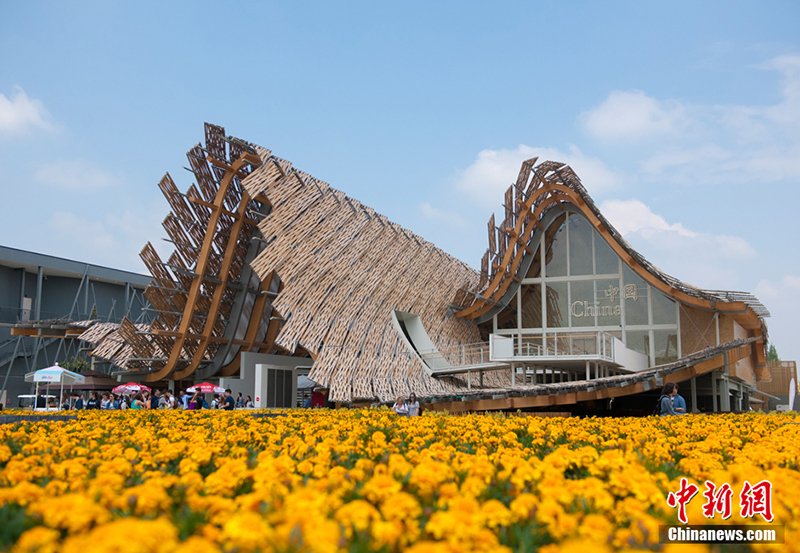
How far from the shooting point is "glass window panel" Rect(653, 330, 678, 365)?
72.2ft

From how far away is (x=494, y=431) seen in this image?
6.11 m

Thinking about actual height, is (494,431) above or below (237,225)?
below

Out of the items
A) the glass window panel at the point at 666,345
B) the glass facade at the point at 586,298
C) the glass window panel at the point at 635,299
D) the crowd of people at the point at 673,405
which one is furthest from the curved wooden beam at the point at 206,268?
the glass window panel at the point at 666,345

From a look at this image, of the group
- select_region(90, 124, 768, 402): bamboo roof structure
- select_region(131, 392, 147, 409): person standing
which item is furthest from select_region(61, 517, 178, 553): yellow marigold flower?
select_region(131, 392, 147, 409): person standing

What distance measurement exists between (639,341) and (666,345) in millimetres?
873

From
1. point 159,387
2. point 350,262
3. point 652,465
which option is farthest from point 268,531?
point 159,387

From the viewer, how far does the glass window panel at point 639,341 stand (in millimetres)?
22438

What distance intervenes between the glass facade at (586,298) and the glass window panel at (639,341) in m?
0.03

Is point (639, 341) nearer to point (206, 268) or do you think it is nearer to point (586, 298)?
point (586, 298)

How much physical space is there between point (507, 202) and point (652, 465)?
18.4 m

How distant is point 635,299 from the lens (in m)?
22.6

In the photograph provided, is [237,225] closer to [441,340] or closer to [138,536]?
[441,340]

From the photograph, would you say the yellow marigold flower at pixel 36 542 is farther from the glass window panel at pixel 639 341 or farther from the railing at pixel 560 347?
the glass window panel at pixel 639 341

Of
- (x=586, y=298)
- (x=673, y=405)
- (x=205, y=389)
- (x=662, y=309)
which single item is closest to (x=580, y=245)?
(x=586, y=298)
